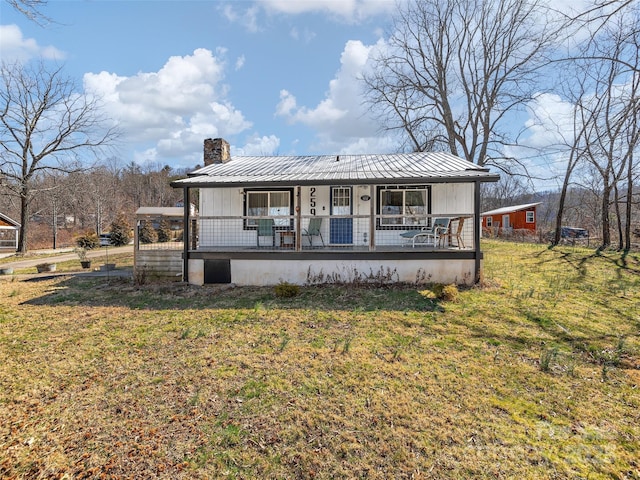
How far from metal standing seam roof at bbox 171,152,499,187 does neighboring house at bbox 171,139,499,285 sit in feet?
0.11

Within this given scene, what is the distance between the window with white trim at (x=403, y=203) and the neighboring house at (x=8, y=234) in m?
31.5

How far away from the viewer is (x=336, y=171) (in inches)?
426

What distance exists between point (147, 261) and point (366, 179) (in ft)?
24.5

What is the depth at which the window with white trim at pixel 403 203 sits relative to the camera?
11.4 meters

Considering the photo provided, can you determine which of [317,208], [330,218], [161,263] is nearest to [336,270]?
[330,218]

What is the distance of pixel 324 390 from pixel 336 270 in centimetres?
539

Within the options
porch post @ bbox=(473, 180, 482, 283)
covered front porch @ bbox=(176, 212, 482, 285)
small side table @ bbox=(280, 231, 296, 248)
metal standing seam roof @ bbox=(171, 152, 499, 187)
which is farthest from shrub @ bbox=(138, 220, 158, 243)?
porch post @ bbox=(473, 180, 482, 283)

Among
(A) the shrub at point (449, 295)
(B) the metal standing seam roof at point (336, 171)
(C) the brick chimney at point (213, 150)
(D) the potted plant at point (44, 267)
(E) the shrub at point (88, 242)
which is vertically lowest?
(A) the shrub at point (449, 295)

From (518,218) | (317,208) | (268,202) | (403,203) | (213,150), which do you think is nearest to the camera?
(403,203)

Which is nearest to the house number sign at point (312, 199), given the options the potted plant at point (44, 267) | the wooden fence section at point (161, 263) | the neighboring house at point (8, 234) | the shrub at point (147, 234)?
the wooden fence section at point (161, 263)

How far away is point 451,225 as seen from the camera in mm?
10945

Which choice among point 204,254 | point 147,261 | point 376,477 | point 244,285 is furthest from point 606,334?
point 147,261

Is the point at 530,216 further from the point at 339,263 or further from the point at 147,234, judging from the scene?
the point at 147,234

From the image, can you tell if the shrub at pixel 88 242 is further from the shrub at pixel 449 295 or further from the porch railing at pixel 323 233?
the shrub at pixel 449 295
